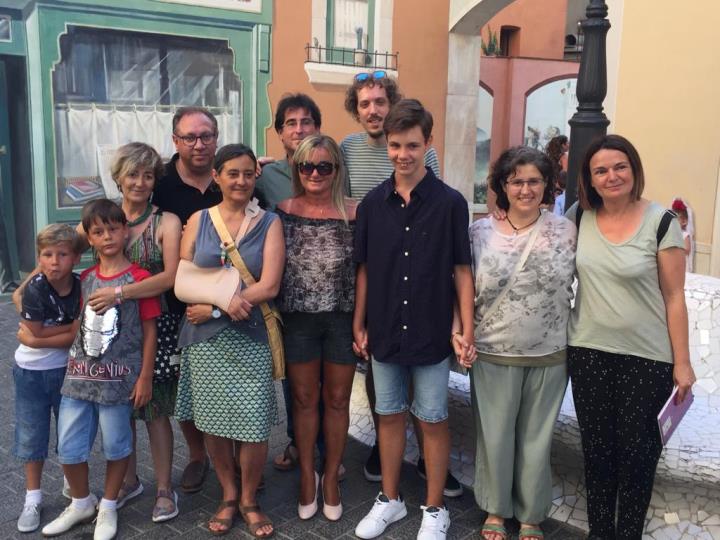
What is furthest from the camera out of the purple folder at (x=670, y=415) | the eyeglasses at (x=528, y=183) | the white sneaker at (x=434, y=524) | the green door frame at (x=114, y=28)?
the green door frame at (x=114, y=28)

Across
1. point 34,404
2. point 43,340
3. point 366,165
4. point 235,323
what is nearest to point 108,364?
point 43,340

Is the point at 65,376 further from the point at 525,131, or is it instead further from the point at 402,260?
the point at 525,131

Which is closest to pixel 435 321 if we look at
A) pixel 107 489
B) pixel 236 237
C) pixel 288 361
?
pixel 288 361

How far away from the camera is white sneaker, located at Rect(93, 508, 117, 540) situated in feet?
10.8

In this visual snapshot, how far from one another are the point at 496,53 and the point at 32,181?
1305 cm

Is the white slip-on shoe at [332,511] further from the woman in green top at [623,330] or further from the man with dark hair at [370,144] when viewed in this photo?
the man with dark hair at [370,144]

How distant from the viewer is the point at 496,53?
59.5 ft

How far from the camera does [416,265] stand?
312 cm

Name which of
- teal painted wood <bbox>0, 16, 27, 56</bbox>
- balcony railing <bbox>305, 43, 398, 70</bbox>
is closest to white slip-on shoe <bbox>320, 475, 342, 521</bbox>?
teal painted wood <bbox>0, 16, 27, 56</bbox>

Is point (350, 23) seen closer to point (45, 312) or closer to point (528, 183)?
point (528, 183)

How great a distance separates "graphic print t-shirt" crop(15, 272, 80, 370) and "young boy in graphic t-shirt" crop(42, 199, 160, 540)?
118mm

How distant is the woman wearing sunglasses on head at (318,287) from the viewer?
3.29 meters

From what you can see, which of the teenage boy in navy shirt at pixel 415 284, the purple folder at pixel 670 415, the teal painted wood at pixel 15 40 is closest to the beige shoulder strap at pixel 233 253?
the teenage boy in navy shirt at pixel 415 284

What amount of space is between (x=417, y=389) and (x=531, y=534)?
795mm
